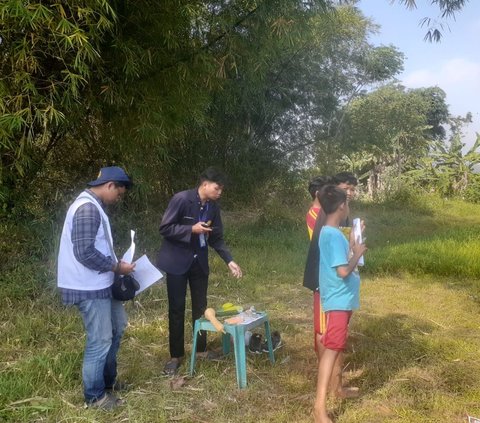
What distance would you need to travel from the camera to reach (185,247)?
349 centimetres

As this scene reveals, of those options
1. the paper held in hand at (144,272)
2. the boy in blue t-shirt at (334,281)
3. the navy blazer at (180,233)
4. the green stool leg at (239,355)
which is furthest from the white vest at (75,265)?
the boy in blue t-shirt at (334,281)

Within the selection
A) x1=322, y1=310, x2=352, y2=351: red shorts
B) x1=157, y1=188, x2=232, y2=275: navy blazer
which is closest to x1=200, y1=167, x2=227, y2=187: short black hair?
x1=157, y1=188, x2=232, y2=275: navy blazer

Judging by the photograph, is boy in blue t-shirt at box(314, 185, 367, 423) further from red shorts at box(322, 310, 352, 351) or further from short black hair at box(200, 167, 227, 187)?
short black hair at box(200, 167, 227, 187)

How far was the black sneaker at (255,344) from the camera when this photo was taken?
391cm

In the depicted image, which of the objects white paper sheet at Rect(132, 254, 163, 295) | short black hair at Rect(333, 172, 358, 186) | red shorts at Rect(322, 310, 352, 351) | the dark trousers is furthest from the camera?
the dark trousers

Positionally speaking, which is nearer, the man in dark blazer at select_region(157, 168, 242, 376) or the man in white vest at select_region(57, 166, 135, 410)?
the man in white vest at select_region(57, 166, 135, 410)

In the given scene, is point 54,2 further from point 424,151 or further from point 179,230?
point 424,151

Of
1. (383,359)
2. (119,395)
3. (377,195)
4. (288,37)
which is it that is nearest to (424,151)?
(377,195)

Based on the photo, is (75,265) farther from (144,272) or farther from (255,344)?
(255,344)

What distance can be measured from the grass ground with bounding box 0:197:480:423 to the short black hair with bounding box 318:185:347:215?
1221 mm

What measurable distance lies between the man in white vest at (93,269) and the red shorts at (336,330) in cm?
119

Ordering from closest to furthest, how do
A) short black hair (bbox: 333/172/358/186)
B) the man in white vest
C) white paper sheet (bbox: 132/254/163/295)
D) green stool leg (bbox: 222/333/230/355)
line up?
the man in white vest < white paper sheet (bbox: 132/254/163/295) < short black hair (bbox: 333/172/358/186) < green stool leg (bbox: 222/333/230/355)

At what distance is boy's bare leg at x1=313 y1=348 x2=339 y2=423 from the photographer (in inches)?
107

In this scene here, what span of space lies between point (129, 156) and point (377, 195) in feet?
33.4
